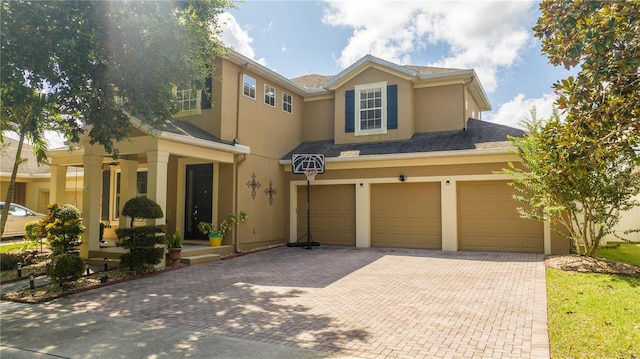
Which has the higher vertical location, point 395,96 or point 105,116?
point 395,96

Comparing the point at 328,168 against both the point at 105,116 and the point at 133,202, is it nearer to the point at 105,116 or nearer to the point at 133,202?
the point at 133,202

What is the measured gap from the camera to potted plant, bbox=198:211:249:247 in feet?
39.3

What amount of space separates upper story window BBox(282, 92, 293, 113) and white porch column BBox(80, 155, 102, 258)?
6847 mm

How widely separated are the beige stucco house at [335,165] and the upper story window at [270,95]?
58 millimetres

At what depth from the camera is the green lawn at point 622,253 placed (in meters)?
10.8

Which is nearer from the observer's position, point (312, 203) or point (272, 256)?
point (272, 256)

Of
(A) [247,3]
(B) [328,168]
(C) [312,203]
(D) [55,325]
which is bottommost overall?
(D) [55,325]

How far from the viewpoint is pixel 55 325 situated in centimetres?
564

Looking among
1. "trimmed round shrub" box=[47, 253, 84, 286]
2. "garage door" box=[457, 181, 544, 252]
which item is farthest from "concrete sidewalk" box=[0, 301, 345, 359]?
"garage door" box=[457, 181, 544, 252]

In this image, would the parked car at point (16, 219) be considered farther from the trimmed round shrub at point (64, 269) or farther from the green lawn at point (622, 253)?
the green lawn at point (622, 253)

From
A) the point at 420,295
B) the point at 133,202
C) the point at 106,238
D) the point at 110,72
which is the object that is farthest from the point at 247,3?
the point at 106,238

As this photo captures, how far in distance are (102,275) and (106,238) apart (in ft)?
22.7

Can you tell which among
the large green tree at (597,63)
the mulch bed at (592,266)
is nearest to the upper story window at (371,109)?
the mulch bed at (592,266)

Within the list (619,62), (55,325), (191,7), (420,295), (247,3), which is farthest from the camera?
(247,3)
